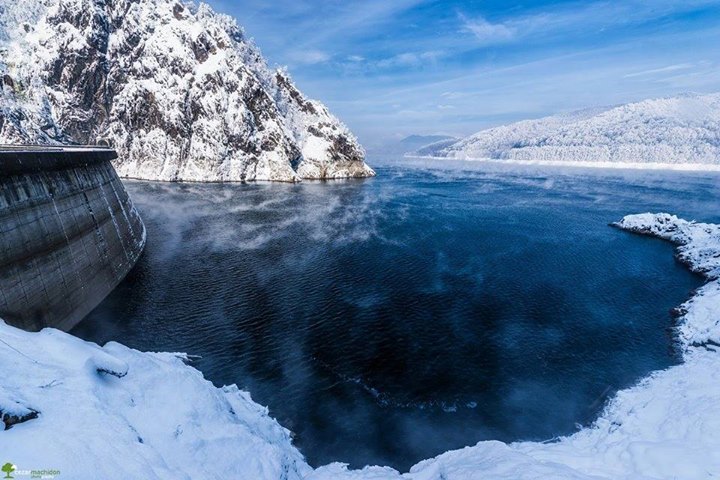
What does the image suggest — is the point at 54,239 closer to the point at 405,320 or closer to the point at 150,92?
the point at 405,320

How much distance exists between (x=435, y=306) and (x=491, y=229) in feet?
124

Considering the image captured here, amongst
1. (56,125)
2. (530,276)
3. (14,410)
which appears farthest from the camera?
(56,125)

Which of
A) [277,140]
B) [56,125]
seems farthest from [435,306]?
[56,125]

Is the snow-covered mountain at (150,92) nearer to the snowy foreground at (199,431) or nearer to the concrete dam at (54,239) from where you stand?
the concrete dam at (54,239)

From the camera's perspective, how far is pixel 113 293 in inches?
1553

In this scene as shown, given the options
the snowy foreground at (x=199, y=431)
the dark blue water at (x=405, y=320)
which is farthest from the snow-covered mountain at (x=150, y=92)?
the snowy foreground at (x=199, y=431)

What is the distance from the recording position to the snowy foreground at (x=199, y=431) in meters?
10.8

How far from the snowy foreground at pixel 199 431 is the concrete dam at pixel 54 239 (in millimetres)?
12012

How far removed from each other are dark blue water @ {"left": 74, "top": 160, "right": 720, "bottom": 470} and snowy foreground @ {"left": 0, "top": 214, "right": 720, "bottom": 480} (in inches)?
101

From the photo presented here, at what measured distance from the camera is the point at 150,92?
141 metres

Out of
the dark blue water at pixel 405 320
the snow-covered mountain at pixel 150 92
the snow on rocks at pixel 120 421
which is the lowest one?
the dark blue water at pixel 405 320

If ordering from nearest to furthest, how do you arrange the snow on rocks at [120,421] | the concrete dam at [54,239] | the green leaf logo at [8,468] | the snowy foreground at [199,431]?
the green leaf logo at [8,468] < the snow on rocks at [120,421] < the snowy foreground at [199,431] < the concrete dam at [54,239]

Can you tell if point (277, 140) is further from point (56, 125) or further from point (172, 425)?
point (172, 425)

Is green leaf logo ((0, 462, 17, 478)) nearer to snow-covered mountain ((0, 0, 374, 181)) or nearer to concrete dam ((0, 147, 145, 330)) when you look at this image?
concrete dam ((0, 147, 145, 330))
